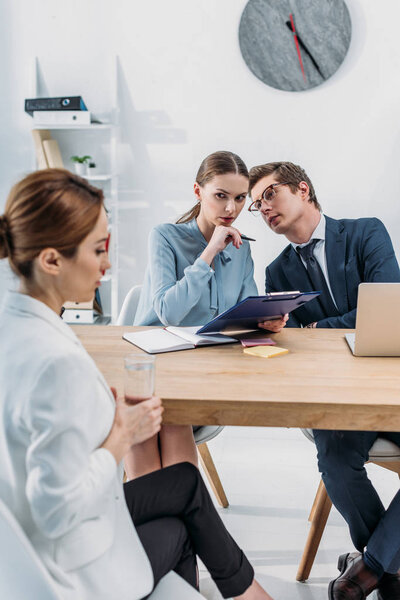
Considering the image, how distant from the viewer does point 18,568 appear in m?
0.73

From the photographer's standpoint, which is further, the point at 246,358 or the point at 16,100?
the point at 16,100

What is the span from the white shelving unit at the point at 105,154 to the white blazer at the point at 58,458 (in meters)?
2.11

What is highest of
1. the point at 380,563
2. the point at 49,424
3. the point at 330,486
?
the point at 49,424

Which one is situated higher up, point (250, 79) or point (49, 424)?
point (250, 79)

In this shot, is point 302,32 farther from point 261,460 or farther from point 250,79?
point 261,460

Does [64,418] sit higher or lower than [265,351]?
higher

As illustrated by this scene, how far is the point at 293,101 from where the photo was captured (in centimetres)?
289

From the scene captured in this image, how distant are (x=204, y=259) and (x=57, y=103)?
148 cm

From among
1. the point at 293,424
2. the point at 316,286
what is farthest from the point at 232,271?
the point at 293,424

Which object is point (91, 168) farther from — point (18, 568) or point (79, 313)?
point (18, 568)

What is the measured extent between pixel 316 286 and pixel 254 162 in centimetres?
108

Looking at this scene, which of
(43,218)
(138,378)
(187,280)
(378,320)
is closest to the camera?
(43,218)

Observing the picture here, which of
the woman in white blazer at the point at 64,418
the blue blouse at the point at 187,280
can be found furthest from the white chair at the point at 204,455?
the woman in white blazer at the point at 64,418

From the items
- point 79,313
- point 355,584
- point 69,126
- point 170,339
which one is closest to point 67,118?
point 69,126
